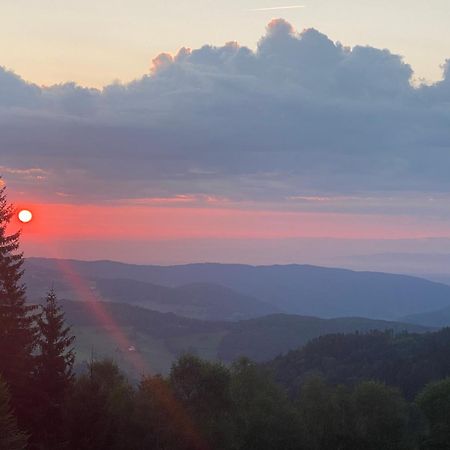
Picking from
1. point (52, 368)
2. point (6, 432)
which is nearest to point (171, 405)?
point (52, 368)

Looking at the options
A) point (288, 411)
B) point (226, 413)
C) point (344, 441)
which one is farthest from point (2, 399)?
point (344, 441)

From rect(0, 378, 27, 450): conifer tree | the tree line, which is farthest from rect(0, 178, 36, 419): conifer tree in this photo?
rect(0, 378, 27, 450): conifer tree

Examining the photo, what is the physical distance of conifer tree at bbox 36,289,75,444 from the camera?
48.8 meters

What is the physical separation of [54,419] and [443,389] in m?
57.2

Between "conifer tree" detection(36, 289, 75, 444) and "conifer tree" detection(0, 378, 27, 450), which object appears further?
"conifer tree" detection(36, 289, 75, 444)

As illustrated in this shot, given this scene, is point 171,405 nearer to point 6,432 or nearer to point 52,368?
point 52,368

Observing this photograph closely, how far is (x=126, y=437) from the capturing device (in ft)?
202

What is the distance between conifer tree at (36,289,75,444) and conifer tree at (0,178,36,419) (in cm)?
79

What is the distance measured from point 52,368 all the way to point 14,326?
4.09m

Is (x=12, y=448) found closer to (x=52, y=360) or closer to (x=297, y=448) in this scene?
(x=52, y=360)

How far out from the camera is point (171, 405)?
65.3 meters

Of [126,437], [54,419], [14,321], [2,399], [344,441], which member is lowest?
[344,441]

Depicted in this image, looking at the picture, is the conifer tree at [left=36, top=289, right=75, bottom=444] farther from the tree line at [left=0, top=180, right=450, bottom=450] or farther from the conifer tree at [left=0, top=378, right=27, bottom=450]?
the conifer tree at [left=0, top=378, right=27, bottom=450]

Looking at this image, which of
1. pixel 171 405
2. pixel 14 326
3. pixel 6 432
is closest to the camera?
pixel 6 432
